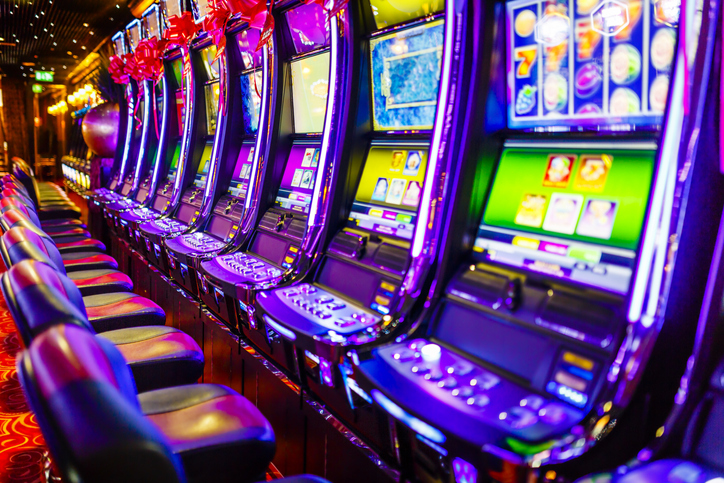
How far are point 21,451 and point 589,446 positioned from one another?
2.51 metres

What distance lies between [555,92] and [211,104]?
3.19 metres

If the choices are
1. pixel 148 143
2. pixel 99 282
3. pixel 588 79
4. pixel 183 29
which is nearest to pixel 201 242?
pixel 99 282

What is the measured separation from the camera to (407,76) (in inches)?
77.5

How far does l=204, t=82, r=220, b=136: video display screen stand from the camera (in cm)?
397

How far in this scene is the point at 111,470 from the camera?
0.77 meters

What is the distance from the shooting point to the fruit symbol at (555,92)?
1.42 meters

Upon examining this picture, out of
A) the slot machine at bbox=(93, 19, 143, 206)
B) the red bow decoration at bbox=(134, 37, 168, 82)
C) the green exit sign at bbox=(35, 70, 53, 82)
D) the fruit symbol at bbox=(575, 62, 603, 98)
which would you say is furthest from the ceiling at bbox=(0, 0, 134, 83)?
the fruit symbol at bbox=(575, 62, 603, 98)

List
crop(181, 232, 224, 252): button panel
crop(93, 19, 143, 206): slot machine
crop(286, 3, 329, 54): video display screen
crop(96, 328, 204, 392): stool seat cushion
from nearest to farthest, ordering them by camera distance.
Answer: crop(96, 328, 204, 392): stool seat cushion
crop(286, 3, 329, 54): video display screen
crop(181, 232, 224, 252): button panel
crop(93, 19, 143, 206): slot machine

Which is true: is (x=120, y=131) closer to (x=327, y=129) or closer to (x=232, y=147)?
(x=232, y=147)

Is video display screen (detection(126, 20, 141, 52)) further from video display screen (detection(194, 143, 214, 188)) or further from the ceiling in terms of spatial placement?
video display screen (detection(194, 143, 214, 188))

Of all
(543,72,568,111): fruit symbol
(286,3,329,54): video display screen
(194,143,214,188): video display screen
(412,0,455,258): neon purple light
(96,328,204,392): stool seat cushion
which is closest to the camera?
(543,72,568,111): fruit symbol

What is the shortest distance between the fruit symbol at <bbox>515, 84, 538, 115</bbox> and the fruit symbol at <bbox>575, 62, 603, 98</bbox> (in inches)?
5.8

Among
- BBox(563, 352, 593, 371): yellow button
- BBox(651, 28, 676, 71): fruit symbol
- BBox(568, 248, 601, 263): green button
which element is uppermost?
BBox(651, 28, 676, 71): fruit symbol

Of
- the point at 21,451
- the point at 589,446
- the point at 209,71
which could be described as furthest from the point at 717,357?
the point at 209,71
